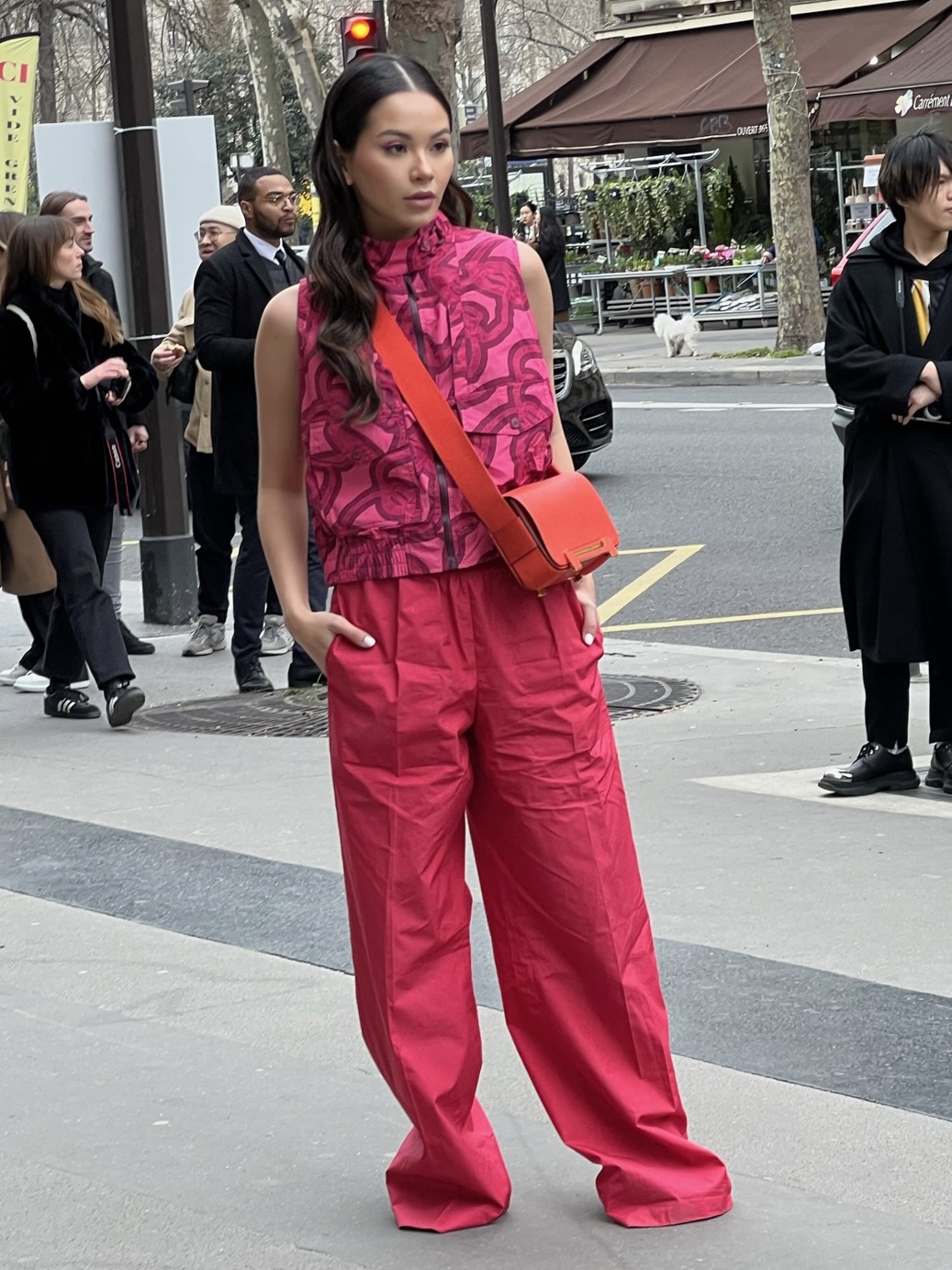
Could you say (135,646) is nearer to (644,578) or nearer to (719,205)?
(644,578)

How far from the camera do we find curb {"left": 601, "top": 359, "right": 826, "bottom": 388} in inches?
879

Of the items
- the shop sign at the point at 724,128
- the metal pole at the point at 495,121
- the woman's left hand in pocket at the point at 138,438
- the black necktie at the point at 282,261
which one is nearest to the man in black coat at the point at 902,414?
the black necktie at the point at 282,261

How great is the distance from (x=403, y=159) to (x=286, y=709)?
5017mm

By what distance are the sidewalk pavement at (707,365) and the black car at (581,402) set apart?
614cm

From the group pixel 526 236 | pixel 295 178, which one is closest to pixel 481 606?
pixel 526 236

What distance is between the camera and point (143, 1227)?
3.52 metres

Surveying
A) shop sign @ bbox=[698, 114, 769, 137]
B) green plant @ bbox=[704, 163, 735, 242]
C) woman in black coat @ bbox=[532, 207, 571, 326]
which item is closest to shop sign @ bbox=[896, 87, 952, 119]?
shop sign @ bbox=[698, 114, 769, 137]

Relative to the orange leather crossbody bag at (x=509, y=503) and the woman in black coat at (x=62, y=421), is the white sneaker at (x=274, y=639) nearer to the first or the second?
the woman in black coat at (x=62, y=421)

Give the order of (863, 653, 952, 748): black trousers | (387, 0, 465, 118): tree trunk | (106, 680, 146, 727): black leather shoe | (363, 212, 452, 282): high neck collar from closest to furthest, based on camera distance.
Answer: (363, 212, 452, 282): high neck collar
(863, 653, 952, 748): black trousers
(106, 680, 146, 727): black leather shoe
(387, 0, 465, 118): tree trunk

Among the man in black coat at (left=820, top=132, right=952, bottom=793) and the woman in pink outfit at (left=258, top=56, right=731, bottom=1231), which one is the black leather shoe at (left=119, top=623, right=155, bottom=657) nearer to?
the man in black coat at (left=820, top=132, right=952, bottom=793)

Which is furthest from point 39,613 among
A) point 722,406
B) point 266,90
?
point 266,90

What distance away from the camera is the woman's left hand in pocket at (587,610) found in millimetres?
3426

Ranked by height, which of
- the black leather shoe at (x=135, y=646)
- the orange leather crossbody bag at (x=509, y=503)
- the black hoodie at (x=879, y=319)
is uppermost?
the black hoodie at (x=879, y=319)

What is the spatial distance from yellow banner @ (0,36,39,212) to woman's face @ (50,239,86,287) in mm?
6679
